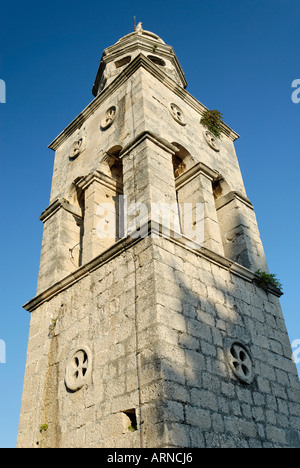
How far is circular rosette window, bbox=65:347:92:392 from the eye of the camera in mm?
5520

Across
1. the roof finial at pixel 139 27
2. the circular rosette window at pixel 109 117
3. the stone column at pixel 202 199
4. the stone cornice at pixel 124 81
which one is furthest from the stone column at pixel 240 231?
the roof finial at pixel 139 27

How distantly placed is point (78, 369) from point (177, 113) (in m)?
5.22

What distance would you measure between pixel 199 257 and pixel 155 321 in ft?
5.06

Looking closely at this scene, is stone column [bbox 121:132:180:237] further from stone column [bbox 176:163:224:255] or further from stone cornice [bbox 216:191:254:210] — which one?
stone cornice [bbox 216:191:254:210]

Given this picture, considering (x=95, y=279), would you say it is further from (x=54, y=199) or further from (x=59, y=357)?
(x=54, y=199)

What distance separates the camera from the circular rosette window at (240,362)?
547 centimetres

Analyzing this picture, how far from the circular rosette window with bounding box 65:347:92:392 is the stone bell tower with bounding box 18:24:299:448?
20 millimetres

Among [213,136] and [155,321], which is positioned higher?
[213,136]

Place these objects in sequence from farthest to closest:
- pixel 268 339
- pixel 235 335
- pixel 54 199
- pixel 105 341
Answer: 1. pixel 54 199
2. pixel 268 339
3. pixel 235 335
4. pixel 105 341

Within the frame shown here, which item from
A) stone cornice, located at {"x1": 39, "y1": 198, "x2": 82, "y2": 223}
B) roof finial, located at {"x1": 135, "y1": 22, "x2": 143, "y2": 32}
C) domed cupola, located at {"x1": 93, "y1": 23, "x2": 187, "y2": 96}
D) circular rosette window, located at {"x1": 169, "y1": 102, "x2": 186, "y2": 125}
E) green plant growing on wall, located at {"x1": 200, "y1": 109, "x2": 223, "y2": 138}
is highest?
roof finial, located at {"x1": 135, "y1": 22, "x2": 143, "y2": 32}

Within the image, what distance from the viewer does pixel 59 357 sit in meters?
6.18

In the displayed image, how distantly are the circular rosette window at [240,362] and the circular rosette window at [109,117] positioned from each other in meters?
4.86

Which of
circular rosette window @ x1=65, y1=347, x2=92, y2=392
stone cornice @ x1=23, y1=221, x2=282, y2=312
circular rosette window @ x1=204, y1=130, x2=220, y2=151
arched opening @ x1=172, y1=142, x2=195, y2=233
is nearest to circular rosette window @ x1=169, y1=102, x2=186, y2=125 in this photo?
arched opening @ x1=172, y1=142, x2=195, y2=233
